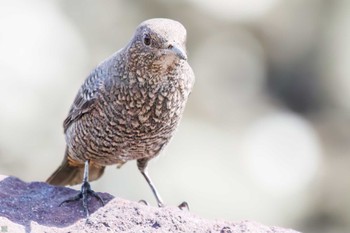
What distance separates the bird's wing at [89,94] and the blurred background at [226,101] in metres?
3.81

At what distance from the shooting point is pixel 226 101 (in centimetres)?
1291

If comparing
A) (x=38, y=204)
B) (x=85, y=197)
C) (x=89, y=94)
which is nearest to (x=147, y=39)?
(x=89, y=94)

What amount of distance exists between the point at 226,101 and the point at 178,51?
769 centimetres

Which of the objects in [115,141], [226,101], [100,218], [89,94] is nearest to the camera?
[100,218]

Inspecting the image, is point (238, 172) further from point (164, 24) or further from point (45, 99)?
point (164, 24)

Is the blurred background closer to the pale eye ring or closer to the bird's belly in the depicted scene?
the bird's belly

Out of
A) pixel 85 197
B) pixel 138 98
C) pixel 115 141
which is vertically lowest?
pixel 85 197

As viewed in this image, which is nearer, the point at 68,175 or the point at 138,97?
the point at 138,97

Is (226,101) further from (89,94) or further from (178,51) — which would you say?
(178,51)

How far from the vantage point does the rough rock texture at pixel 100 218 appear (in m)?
4.97

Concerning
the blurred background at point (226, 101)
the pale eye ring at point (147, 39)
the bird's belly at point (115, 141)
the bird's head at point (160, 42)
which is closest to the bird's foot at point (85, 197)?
the bird's belly at point (115, 141)

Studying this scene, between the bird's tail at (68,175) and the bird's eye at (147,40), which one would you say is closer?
the bird's eye at (147,40)

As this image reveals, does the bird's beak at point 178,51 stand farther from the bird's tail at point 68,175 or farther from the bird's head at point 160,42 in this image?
the bird's tail at point 68,175

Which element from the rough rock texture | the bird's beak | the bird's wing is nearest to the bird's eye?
the bird's beak
